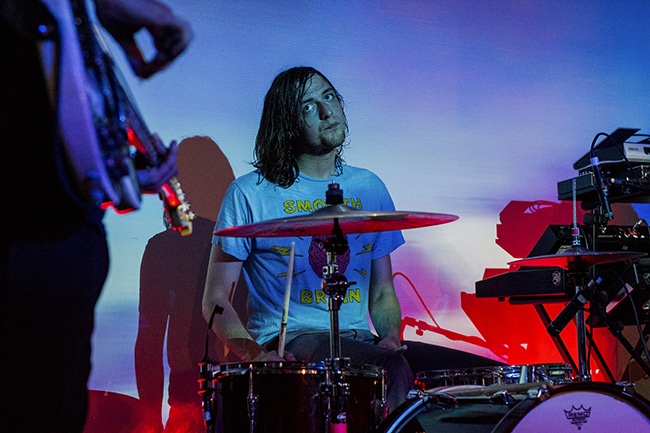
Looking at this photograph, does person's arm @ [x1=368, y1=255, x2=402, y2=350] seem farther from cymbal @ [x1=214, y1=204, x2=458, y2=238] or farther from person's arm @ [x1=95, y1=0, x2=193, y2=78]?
person's arm @ [x1=95, y1=0, x2=193, y2=78]

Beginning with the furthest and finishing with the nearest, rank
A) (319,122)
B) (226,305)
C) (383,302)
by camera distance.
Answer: (319,122), (383,302), (226,305)

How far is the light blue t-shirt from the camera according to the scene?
302 centimetres

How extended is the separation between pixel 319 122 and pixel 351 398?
55.1 inches

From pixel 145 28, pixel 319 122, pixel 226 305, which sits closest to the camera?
pixel 145 28

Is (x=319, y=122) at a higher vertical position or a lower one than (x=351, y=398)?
higher

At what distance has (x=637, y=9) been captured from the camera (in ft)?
13.7

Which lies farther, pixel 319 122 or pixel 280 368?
pixel 319 122

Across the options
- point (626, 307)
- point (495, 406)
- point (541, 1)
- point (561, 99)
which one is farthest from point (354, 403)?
point (541, 1)

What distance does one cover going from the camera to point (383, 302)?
3.15 metres

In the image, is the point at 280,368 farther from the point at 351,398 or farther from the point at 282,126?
the point at 282,126

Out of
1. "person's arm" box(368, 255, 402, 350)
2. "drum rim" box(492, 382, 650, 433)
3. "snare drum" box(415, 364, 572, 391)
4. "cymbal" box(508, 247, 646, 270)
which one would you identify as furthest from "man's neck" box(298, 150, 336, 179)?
"drum rim" box(492, 382, 650, 433)

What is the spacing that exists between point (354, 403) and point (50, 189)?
54.7 inches

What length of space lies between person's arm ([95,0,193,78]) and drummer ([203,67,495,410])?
63.0 inches

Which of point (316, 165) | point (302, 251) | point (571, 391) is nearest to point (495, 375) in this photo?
point (571, 391)
